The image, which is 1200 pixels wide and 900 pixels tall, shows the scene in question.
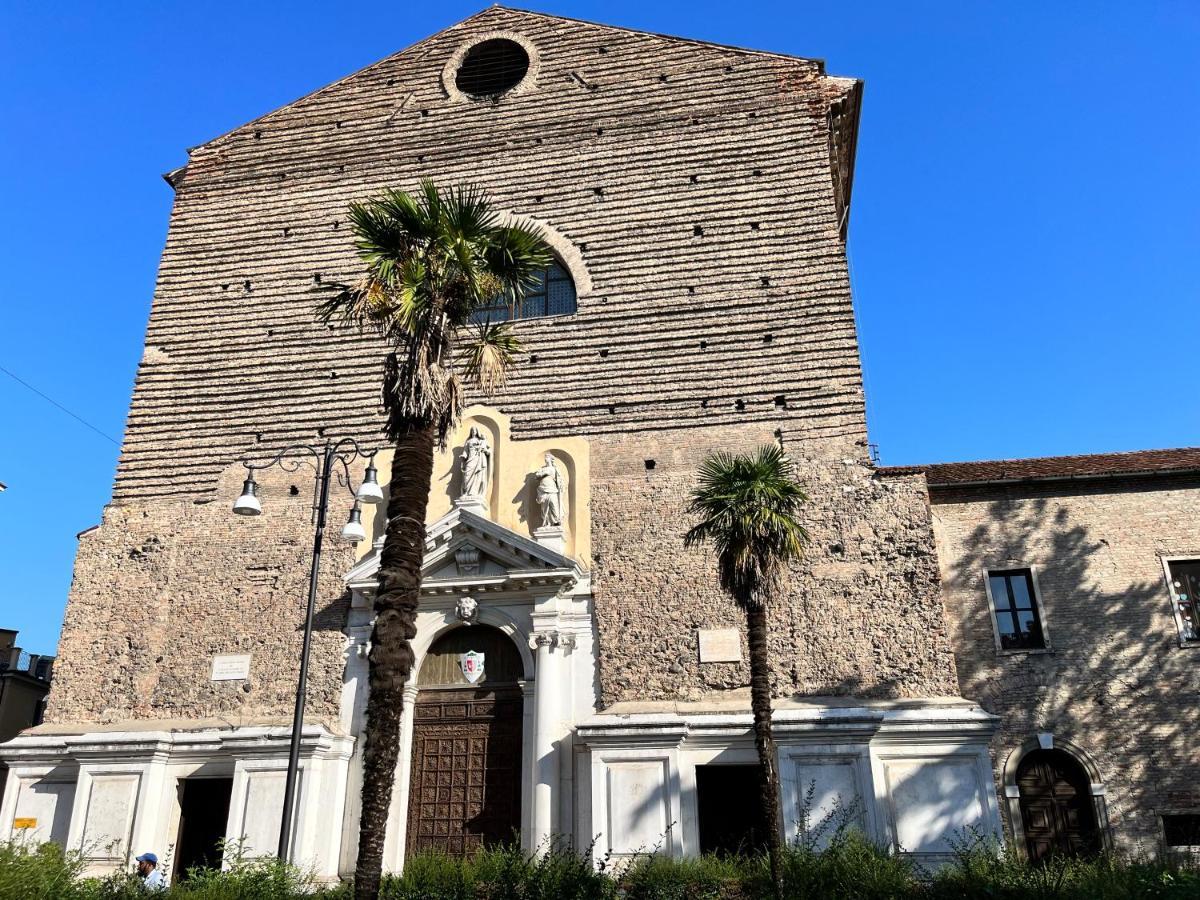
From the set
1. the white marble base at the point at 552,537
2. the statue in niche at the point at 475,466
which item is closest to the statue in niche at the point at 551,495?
the white marble base at the point at 552,537

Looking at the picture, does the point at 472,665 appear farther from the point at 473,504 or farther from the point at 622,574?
the point at 622,574

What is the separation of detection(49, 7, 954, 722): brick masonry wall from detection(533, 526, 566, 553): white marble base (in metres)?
0.57

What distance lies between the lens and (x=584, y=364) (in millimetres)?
17359

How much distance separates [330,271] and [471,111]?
173 inches

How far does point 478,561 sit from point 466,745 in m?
2.77

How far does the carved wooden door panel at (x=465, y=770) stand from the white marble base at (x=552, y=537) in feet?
7.54

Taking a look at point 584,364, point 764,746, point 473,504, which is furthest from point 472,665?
point 764,746

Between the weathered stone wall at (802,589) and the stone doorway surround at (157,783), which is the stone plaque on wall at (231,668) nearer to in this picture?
the stone doorway surround at (157,783)

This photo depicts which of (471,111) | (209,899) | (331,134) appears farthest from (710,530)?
(331,134)

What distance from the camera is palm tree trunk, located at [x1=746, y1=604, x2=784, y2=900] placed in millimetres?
10891

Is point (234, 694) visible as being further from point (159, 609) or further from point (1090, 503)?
point (1090, 503)

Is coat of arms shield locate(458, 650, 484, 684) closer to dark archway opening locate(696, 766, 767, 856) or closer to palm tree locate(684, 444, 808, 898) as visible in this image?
dark archway opening locate(696, 766, 767, 856)

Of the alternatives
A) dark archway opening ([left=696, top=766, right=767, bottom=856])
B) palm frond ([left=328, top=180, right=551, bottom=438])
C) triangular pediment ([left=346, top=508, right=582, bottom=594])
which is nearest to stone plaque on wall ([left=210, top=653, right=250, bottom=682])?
triangular pediment ([left=346, top=508, right=582, bottom=594])

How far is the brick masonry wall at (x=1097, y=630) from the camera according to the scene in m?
14.4
